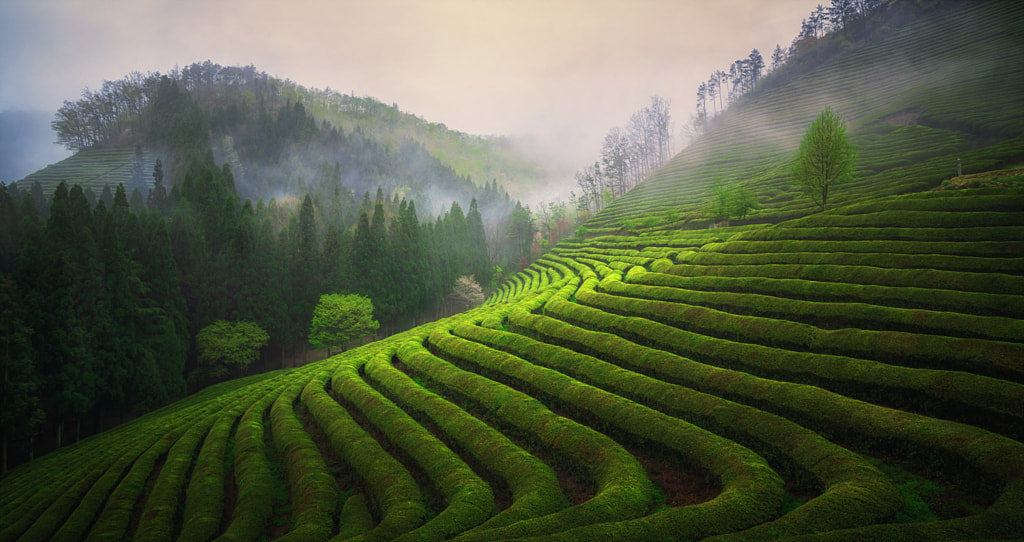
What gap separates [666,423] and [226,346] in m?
46.7

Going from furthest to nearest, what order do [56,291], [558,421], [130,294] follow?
[130,294] → [56,291] → [558,421]

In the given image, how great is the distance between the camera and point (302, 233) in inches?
2443

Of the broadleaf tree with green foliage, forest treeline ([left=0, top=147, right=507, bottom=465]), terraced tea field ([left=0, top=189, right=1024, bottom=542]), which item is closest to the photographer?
terraced tea field ([left=0, top=189, right=1024, bottom=542])

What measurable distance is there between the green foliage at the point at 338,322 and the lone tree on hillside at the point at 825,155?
50185 millimetres

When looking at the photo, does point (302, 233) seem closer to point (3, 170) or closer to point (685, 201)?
point (685, 201)

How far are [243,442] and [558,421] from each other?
15.9m

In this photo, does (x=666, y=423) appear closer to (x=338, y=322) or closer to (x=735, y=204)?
(x=338, y=322)

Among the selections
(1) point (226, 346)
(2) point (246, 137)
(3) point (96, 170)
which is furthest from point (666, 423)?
(2) point (246, 137)

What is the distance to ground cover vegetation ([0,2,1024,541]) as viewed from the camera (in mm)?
11766

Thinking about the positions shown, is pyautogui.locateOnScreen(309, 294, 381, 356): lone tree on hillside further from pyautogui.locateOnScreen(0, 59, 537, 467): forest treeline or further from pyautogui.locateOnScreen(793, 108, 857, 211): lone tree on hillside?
pyautogui.locateOnScreen(793, 108, 857, 211): lone tree on hillside

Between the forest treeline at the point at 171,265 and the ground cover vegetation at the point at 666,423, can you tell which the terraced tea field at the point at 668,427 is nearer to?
the ground cover vegetation at the point at 666,423

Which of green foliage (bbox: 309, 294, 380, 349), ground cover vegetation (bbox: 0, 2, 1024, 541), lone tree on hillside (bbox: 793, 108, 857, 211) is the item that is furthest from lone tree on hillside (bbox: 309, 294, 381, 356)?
lone tree on hillside (bbox: 793, 108, 857, 211)

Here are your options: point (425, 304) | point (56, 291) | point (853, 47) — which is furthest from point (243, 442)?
point (853, 47)

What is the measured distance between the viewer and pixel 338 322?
1982 inches
